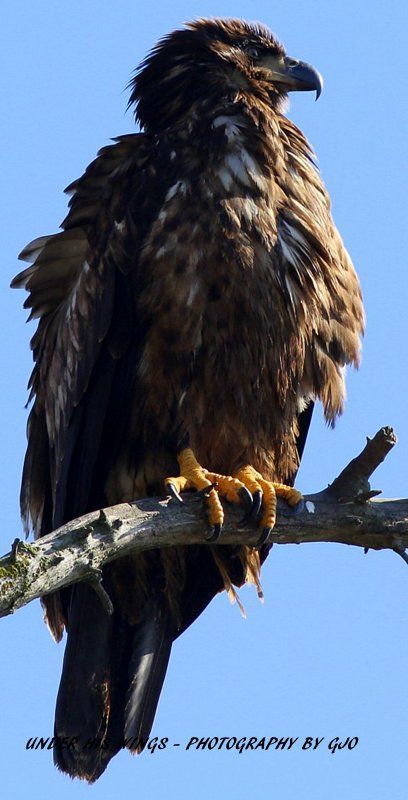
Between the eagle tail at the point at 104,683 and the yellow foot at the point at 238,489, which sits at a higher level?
the yellow foot at the point at 238,489

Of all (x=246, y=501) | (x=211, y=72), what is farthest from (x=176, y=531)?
(x=211, y=72)

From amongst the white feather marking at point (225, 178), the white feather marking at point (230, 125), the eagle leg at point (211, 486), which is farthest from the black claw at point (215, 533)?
the white feather marking at point (230, 125)

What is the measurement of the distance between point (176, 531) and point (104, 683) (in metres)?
1.19

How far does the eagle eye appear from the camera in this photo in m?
6.55

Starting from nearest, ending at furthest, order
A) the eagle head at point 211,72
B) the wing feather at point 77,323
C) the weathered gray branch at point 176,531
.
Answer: the weathered gray branch at point 176,531 < the wing feather at point 77,323 < the eagle head at point 211,72

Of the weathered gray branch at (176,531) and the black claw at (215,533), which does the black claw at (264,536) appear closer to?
the weathered gray branch at (176,531)

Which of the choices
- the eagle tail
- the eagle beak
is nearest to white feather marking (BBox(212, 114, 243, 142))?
the eagle beak

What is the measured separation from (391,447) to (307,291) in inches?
38.0

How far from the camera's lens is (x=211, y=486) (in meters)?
5.44

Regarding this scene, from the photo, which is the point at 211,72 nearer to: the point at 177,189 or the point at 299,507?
the point at 177,189

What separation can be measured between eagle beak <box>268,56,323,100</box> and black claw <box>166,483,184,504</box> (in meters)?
2.33

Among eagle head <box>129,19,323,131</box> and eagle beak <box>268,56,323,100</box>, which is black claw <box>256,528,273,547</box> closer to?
eagle head <box>129,19,323,131</box>

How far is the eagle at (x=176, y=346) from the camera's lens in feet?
18.8

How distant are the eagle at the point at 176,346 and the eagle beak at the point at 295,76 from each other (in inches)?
2.8
